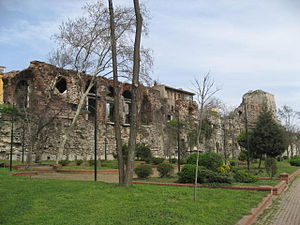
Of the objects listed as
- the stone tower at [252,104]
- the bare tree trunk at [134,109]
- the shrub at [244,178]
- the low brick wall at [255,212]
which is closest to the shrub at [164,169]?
the shrub at [244,178]

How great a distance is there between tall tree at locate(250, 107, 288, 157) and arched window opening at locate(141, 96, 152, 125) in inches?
630

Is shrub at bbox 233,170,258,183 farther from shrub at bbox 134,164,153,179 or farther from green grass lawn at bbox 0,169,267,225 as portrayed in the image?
green grass lawn at bbox 0,169,267,225

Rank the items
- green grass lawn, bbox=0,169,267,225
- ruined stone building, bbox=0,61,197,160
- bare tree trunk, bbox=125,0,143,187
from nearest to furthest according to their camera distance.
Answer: green grass lawn, bbox=0,169,267,225
bare tree trunk, bbox=125,0,143,187
ruined stone building, bbox=0,61,197,160

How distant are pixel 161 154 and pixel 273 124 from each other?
16.3 m

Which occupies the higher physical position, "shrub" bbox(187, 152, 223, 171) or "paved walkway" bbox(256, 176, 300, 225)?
"shrub" bbox(187, 152, 223, 171)

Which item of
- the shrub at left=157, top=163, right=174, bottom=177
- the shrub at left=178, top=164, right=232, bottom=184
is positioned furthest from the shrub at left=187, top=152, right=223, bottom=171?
the shrub at left=178, top=164, right=232, bottom=184

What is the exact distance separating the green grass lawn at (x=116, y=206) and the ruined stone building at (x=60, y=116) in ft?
38.7

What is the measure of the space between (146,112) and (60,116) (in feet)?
44.3

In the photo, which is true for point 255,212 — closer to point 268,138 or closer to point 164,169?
point 164,169

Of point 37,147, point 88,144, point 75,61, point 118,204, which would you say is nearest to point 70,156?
point 88,144

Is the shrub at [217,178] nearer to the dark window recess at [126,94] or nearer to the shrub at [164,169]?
the shrub at [164,169]

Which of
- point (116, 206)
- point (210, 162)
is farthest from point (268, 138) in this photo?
point (116, 206)

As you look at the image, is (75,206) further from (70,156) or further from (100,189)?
(70,156)

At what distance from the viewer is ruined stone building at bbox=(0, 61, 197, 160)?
23156 mm
